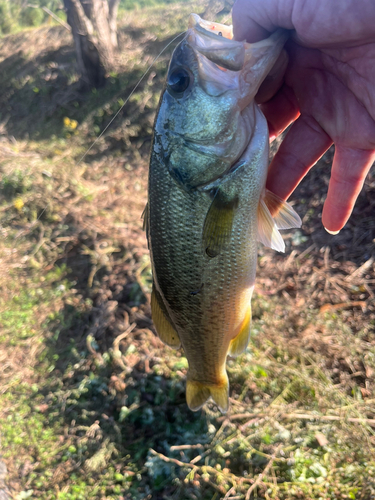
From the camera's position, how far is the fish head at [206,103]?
152 centimetres

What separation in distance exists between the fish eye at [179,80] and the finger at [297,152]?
960 mm

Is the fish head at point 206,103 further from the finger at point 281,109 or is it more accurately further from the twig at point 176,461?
the twig at point 176,461

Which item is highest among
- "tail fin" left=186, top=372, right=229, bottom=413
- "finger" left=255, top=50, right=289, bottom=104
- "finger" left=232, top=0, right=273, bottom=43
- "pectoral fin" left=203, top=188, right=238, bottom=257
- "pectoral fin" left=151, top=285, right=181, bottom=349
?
"finger" left=232, top=0, right=273, bottom=43

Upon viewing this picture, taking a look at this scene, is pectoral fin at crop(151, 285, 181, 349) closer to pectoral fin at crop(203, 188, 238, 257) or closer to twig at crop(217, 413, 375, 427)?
pectoral fin at crop(203, 188, 238, 257)

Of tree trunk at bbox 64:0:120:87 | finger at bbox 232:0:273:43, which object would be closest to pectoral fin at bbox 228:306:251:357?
finger at bbox 232:0:273:43

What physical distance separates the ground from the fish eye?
1.72 ft

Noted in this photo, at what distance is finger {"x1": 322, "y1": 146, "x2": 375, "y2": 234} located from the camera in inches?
81.0

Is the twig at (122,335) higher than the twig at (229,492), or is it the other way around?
the twig at (122,335)

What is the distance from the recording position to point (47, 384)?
371cm

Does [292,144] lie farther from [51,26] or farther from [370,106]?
[51,26]

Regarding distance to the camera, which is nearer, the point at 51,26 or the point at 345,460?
the point at 345,460

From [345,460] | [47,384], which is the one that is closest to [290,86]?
[345,460]

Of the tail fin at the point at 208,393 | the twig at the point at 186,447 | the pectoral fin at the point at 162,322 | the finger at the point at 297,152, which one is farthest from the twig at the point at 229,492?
the finger at the point at 297,152

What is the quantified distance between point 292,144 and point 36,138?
795 centimetres
